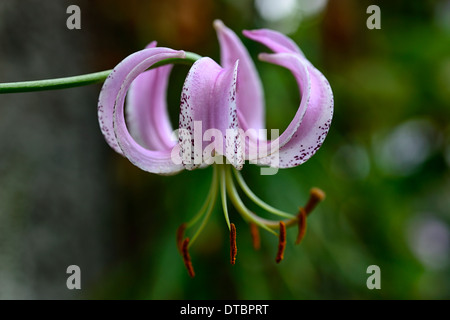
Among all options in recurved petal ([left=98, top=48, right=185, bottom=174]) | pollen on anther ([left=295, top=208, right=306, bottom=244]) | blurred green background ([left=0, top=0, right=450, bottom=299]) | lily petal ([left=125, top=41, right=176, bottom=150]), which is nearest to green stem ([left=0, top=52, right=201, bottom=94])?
recurved petal ([left=98, top=48, right=185, bottom=174])

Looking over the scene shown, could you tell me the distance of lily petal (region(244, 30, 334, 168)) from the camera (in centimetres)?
47

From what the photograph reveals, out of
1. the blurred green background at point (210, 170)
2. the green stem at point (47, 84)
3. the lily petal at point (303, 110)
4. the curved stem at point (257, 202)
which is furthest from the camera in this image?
the blurred green background at point (210, 170)

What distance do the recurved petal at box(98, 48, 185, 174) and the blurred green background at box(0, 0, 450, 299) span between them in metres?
0.70

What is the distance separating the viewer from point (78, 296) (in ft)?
4.31

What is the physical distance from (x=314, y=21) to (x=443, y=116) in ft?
1.61

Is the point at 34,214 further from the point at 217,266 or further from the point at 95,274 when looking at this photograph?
the point at 217,266

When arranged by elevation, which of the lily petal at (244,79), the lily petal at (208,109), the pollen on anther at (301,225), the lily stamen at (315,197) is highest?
the lily petal at (244,79)

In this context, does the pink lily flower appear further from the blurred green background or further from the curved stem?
the blurred green background

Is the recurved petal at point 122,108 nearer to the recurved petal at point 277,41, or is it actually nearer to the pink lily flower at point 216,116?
the pink lily flower at point 216,116

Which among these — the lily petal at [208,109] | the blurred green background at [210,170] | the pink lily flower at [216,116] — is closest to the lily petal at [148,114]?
the pink lily flower at [216,116]

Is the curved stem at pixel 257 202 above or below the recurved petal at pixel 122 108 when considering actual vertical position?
Result: below

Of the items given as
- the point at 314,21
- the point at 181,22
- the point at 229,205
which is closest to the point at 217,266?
the point at 229,205

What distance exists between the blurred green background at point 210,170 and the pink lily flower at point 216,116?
0.62 metres

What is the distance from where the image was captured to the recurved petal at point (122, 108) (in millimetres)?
425
